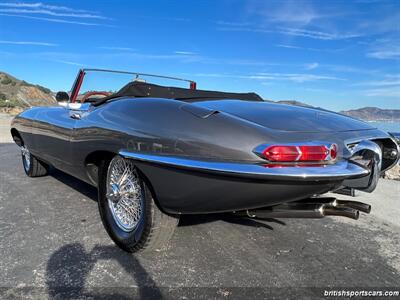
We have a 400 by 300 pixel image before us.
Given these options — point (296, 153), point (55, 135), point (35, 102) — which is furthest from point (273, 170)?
point (35, 102)

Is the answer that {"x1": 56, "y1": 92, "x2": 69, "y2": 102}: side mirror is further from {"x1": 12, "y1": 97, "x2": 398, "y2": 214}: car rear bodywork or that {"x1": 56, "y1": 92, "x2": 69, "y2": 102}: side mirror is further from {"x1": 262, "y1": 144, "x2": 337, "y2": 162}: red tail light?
A: {"x1": 262, "y1": 144, "x2": 337, "y2": 162}: red tail light

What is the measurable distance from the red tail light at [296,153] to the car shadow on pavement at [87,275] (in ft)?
3.36

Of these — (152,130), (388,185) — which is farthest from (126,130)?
(388,185)

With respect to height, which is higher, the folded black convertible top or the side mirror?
the folded black convertible top

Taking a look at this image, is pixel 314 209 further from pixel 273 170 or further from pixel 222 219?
pixel 222 219

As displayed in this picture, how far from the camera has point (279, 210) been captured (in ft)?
7.82

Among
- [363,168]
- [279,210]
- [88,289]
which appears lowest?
[88,289]

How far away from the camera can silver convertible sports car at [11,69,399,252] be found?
2.08 m

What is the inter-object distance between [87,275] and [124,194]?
69cm

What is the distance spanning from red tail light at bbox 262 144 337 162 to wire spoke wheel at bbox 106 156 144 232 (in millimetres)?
1027

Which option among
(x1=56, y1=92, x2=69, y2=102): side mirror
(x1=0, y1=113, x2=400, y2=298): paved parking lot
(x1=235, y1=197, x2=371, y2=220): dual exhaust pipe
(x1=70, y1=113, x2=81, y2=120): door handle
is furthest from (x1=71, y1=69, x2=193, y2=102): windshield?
(x1=235, y1=197, x2=371, y2=220): dual exhaust pipe

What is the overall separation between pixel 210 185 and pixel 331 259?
3.87ft

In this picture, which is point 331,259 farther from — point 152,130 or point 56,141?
point 56,141

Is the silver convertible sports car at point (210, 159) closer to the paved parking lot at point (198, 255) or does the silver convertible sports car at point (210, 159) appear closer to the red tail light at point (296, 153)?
the red tail light at point (296, 153)
